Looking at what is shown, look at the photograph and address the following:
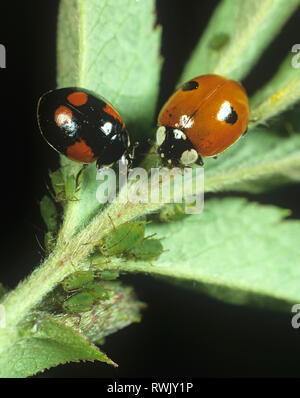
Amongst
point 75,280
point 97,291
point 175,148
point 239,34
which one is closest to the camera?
point 75,280

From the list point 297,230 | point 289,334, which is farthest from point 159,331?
point 297,230

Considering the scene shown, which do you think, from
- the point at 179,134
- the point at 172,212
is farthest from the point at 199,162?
the point at 172,212

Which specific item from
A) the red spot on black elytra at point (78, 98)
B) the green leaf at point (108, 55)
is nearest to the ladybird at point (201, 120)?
the green leaf at point (108, 55)

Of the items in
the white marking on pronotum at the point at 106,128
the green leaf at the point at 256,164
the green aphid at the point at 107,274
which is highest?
the white marking on pronotum at the point at 106,128

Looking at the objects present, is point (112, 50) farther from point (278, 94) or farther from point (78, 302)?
point (78, 302)

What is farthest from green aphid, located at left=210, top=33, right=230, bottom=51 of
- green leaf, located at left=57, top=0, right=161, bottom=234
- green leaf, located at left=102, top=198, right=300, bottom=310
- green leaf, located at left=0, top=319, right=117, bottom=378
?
green leaf, located at left=0, top=319, right=117, bottom=378

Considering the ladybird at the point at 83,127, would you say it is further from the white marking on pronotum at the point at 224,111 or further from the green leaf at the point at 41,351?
the green leaf at the point at 41,351
